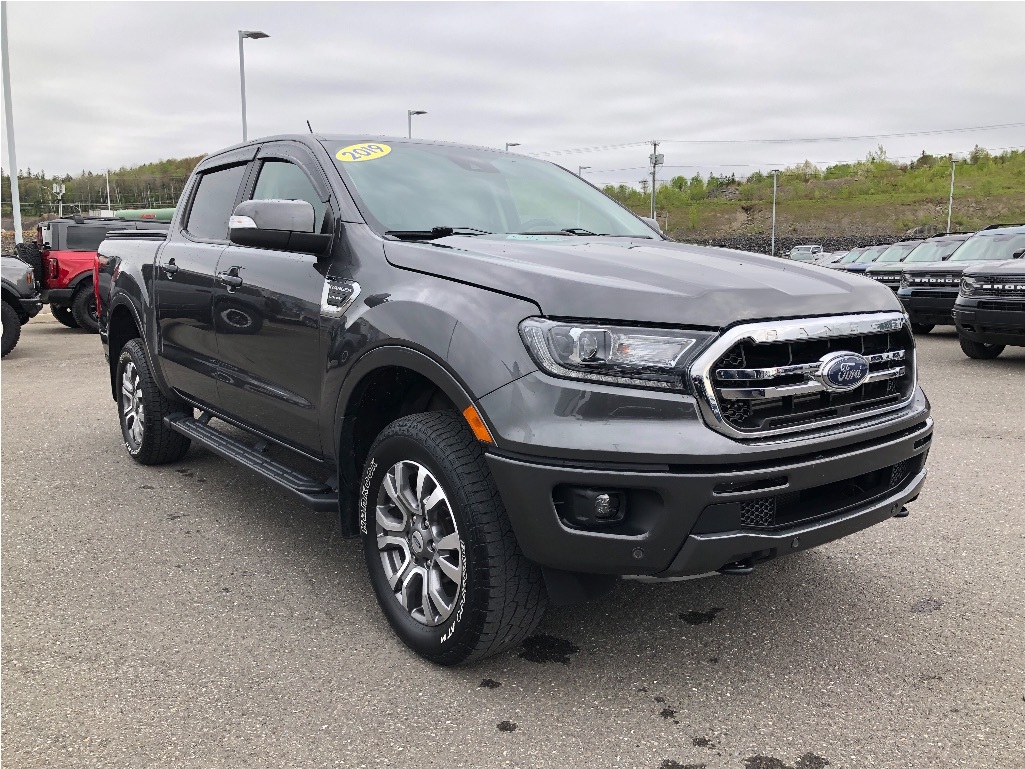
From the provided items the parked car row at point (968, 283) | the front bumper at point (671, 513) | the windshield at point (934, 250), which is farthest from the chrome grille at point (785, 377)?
the windshield at point (934, 250)

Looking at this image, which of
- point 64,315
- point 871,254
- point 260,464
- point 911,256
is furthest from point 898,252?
point 260,464

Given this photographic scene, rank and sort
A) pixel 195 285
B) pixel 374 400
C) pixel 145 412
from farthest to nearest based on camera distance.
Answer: pixel 145 412 < pixel 195 285 < pixel 374 400

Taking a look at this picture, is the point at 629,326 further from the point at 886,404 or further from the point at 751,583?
the point at 751,583

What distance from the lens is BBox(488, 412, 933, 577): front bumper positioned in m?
2.46

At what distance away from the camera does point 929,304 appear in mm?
13094

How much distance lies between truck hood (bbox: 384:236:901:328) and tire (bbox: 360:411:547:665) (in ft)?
1.67

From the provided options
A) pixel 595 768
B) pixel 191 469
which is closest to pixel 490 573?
pixel 595 768

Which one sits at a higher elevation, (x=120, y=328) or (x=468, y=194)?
(x=468, y=194)

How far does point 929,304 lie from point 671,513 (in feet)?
39.9

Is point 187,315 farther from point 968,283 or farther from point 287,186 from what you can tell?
point 968,283

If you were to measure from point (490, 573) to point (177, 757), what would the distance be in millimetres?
999

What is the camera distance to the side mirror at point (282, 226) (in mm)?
3307

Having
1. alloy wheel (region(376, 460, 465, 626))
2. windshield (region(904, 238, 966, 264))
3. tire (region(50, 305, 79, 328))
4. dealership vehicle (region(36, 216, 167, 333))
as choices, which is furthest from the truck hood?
tire (region(50, 305, 79, 328))

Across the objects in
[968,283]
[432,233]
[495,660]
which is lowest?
[495,660]
